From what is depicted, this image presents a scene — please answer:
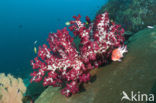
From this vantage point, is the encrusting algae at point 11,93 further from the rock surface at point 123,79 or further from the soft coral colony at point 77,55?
the soft coral colony at point 77,55

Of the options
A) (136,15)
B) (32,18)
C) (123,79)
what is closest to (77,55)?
(123,79)

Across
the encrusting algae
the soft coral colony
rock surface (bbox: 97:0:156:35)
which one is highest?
rock surface (bbox: 97:0:156:35)

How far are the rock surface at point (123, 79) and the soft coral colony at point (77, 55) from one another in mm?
262

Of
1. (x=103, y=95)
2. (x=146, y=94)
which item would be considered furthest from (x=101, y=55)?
(x=146, y=94)

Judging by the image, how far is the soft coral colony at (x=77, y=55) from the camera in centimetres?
379

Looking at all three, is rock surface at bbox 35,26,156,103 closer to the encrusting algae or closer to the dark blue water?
the encrusting algae

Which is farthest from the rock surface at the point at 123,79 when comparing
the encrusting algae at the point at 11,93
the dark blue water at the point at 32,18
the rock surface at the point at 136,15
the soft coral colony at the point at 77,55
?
the dark blue water at the point at 32,18

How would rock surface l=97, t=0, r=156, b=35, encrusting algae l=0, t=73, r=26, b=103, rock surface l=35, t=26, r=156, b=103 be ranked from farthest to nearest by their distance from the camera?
rock surface l=97, t=0, r=156, b=35 → encrusting algae l=0, t=73, r=26, b=103 → rock surface l=35, t=26, r=156, b=103

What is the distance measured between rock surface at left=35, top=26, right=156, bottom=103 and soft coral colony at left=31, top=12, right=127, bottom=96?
0.86ft

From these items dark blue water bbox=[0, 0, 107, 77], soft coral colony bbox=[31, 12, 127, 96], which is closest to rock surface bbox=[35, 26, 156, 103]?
soft coral colony bbox=[31, 12, 127, 96]

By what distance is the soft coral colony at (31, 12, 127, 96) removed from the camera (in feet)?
12.4

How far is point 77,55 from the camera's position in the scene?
391 cm

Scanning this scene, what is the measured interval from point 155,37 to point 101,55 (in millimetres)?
1785

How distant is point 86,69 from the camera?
13.1 feet
